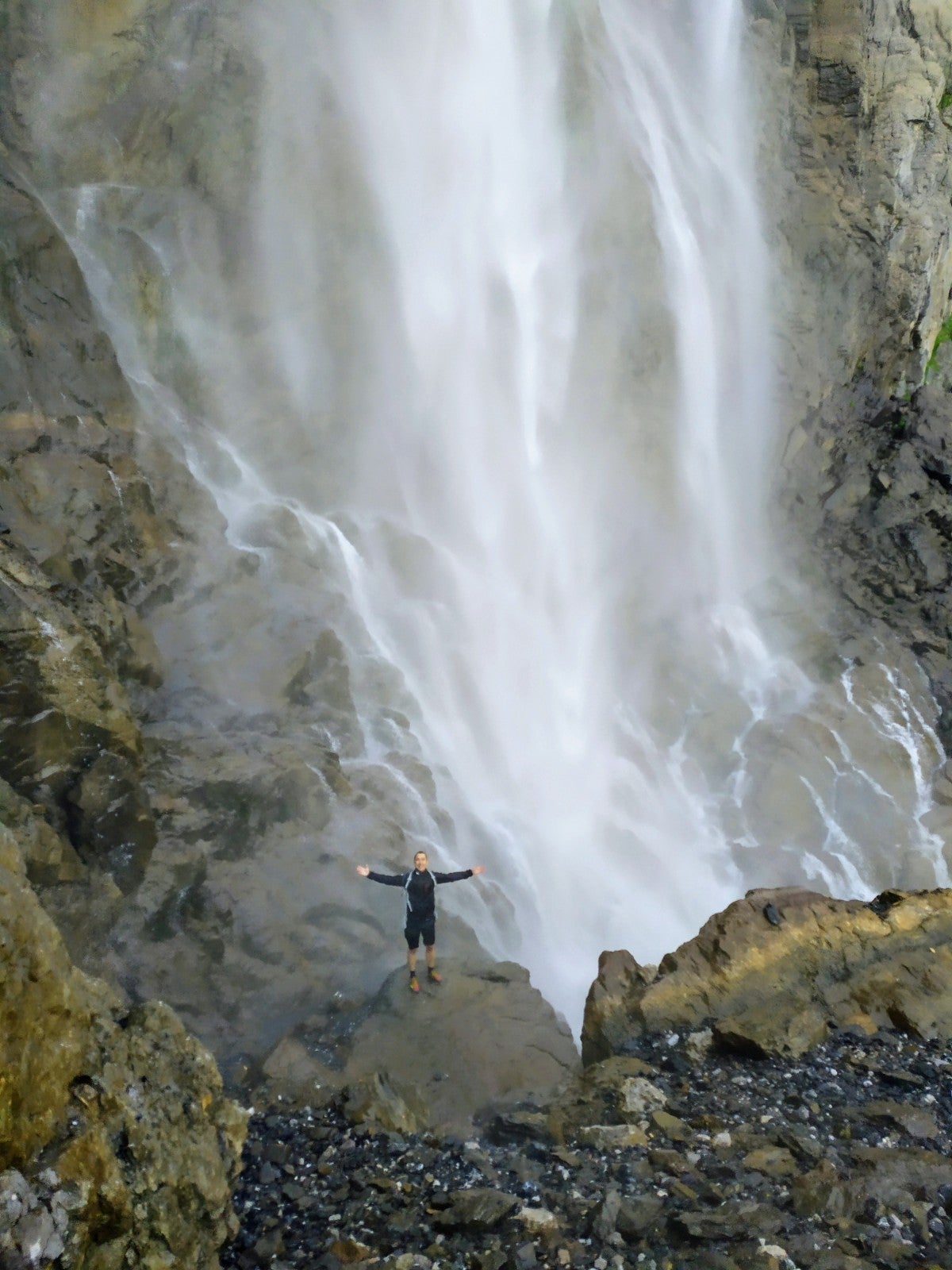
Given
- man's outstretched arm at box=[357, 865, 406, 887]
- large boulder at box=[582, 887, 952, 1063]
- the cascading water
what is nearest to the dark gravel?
large boulder at box=[582, 887, 952, 1063]

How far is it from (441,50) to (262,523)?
36.5 feet

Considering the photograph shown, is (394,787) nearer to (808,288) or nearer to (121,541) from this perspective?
(121,541)

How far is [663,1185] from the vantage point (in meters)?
5.88

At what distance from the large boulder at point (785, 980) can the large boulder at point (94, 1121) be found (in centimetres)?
421

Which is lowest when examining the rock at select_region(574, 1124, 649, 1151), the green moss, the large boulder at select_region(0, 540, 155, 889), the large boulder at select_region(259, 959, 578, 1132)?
the rock at select_region(574, 1124, 649, 1151)

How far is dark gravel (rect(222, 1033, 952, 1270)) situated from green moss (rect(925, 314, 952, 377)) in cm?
2142

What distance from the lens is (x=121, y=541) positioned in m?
11.4

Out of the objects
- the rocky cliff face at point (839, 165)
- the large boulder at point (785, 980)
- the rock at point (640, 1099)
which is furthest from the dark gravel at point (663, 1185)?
the rocky cliff face at point (839, 165)

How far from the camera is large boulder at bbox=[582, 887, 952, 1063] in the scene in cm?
824

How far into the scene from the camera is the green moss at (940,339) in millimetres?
24266

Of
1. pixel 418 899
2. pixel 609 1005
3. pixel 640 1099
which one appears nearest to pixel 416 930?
pixel 418 899

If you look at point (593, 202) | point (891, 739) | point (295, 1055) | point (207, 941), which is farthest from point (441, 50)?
point (295, 1055)

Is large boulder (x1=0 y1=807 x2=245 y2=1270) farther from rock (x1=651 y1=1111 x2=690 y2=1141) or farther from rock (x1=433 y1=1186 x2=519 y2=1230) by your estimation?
rock (x1=651 y1=1111 x2=690 y2=1141)

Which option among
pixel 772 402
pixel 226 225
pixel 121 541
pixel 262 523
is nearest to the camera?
pixel 121 541
